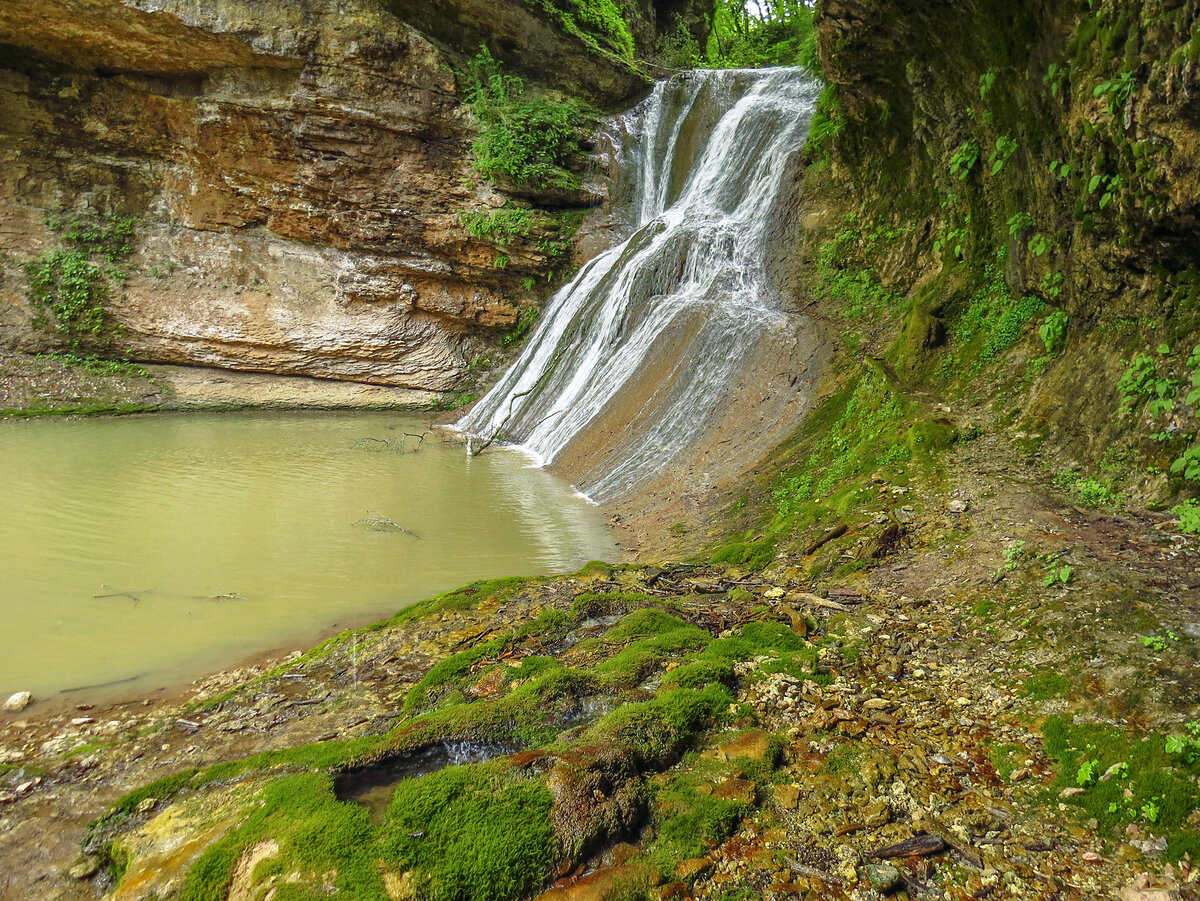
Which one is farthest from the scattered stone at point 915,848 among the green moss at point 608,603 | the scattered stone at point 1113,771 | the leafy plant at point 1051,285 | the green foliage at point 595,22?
the green foliage at point 595,22

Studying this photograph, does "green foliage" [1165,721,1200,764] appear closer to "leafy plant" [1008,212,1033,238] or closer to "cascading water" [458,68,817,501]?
"leafy plant" [1008,212,1033,238]

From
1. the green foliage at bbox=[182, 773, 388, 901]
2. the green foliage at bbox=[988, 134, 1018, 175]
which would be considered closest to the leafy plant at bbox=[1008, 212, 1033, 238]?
the green foliage at bbox=[988, 134, 1018, 175]

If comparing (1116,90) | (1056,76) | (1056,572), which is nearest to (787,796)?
(1056,572)

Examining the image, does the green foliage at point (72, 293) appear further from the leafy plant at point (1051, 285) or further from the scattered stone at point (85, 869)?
the leafy plant at point (1051, 285)

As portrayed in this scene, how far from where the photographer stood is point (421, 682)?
3582 mm

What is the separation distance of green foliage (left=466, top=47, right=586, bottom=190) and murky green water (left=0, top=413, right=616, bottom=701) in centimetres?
801

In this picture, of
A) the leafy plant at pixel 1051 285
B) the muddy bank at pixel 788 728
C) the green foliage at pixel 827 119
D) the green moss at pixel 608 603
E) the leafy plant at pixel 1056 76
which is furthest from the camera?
the green foliage at pixel 827 119

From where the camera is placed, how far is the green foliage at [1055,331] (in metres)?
5.36

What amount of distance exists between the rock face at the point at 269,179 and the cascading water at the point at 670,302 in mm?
3133

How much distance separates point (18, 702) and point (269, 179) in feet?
46.7

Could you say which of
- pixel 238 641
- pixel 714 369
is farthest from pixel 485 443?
pixel 238 641

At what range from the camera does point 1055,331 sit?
540 cm

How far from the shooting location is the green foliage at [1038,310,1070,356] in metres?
5.36

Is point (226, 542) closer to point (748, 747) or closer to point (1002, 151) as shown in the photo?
point (748, 747)
